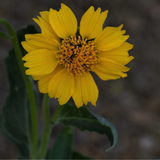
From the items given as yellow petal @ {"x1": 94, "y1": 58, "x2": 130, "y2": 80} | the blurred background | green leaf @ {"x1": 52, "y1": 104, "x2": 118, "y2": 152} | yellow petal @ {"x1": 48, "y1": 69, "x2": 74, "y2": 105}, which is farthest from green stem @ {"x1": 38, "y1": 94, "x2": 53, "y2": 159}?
the blurred background

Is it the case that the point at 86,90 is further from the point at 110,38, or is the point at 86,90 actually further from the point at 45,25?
the point at 45,25

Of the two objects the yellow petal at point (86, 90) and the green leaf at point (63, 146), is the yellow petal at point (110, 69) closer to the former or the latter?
the yellow petal at point (86, 90)

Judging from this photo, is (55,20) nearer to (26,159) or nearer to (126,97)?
(26,159)

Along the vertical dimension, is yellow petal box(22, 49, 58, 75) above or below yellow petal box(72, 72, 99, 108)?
above

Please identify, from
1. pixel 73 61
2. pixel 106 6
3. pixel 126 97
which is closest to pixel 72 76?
pixel 73 61

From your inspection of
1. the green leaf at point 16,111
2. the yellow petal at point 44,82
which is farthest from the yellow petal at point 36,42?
the green leaf at point 16,111

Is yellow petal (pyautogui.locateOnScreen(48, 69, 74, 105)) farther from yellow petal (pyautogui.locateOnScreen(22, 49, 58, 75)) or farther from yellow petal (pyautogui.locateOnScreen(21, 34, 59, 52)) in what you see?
yellow petal (pyautogui.locateOnScreen(21, 34, 59, 52))
